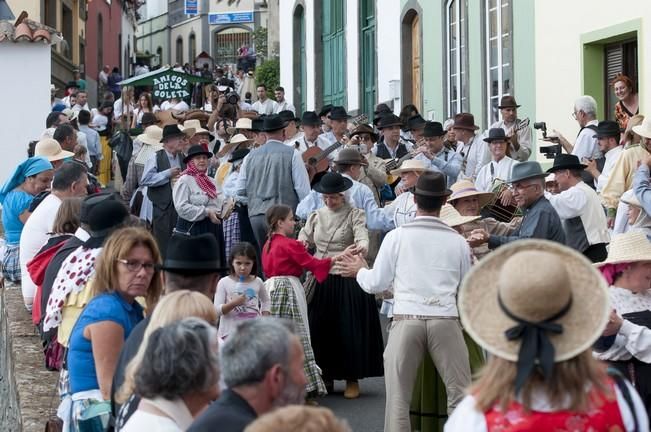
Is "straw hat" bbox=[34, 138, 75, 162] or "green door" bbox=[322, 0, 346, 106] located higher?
"green door" bbox=[322, 0, 346, 106]

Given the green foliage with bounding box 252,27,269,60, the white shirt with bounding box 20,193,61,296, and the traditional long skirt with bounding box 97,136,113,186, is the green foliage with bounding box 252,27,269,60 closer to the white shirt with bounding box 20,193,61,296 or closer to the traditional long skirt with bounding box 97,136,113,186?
the traditional long skirt with bounding box 97,136,113,186

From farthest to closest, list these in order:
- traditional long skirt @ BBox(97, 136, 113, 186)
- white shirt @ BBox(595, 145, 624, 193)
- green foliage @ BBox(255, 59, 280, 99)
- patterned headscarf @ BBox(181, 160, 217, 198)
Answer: green foliage @ BBox(255, 59, 280, 99) < traditional long skirt @ BBox(97, 136, 113, 186) < patterned headscarf @ BBox(181, 160, 217, 198) < white shirt @ BBox(595, 145, 624, 193)

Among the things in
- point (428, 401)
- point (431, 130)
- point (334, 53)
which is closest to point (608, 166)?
point (431, 130)

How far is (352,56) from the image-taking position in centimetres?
2855

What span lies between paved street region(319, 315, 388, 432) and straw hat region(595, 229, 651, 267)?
2.90m

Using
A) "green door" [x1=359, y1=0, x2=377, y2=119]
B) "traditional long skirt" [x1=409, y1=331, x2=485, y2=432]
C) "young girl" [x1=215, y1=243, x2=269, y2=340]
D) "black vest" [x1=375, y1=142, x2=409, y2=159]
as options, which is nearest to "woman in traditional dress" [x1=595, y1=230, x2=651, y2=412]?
"traditional long skirt" [x1=409, y1=331, x2=485, y2=432]

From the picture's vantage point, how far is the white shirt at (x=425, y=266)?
26.9 feet

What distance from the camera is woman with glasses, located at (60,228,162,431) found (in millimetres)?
6145

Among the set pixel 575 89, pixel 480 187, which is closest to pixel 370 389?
pixel 480 187

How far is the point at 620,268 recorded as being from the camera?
Answer: 286 inches

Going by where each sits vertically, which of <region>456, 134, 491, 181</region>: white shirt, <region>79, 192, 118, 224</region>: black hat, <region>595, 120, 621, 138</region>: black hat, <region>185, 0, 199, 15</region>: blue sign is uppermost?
<region>185, 0, 199, 15</region>: blue sign

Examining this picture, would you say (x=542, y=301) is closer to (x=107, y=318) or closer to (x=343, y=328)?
(x=107, y=318)

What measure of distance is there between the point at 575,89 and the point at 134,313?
11.7 m

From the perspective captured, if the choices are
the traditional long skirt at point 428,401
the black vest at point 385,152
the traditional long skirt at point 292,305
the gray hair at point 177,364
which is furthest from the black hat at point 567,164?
the gray hair at point 177,364
